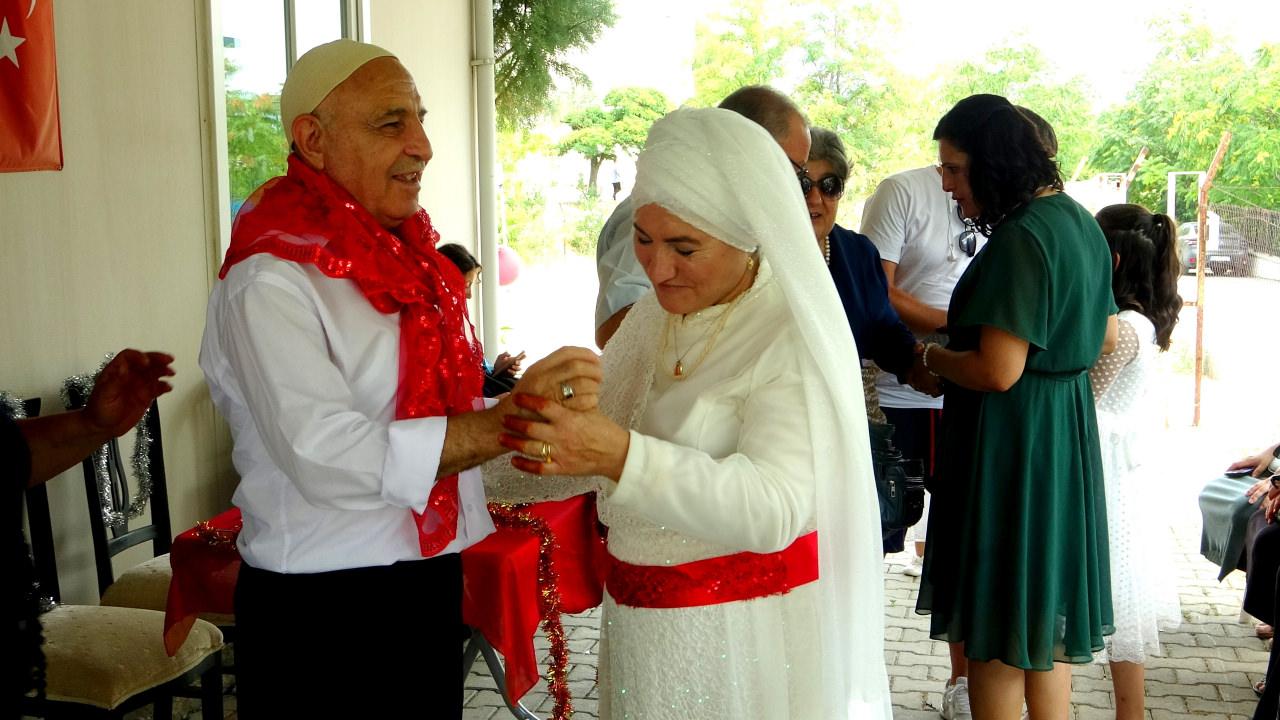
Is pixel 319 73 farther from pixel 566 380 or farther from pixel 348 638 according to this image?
pixel 348 638

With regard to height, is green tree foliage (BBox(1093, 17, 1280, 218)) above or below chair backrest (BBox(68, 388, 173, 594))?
above

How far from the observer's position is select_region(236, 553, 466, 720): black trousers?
197 cm

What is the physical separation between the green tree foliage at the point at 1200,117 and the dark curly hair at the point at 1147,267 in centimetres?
803

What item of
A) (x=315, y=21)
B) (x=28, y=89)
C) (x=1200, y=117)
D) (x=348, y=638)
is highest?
(x=315, y=21)

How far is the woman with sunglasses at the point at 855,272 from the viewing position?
10.6ft

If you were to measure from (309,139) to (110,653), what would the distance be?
1.85 m

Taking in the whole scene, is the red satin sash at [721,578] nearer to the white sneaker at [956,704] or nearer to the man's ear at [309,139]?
the man's ear at [309,139]

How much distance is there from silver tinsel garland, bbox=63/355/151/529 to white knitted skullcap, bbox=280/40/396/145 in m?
1.91

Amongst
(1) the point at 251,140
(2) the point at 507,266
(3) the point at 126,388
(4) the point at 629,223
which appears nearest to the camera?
(3) the point at 126,388

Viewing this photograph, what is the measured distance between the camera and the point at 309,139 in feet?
6.55

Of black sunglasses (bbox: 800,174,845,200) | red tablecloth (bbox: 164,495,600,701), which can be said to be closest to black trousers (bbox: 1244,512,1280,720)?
black sunglasses (bbox: 800,174,845,200)

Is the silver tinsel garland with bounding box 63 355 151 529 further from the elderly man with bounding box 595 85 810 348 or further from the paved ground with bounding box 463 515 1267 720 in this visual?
the elderly man with bounding box 595 85 810 348

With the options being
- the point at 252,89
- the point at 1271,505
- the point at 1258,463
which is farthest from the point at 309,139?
the point at 1258,463

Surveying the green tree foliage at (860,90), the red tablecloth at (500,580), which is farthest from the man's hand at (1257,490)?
the green tree foliage at (860,90)
